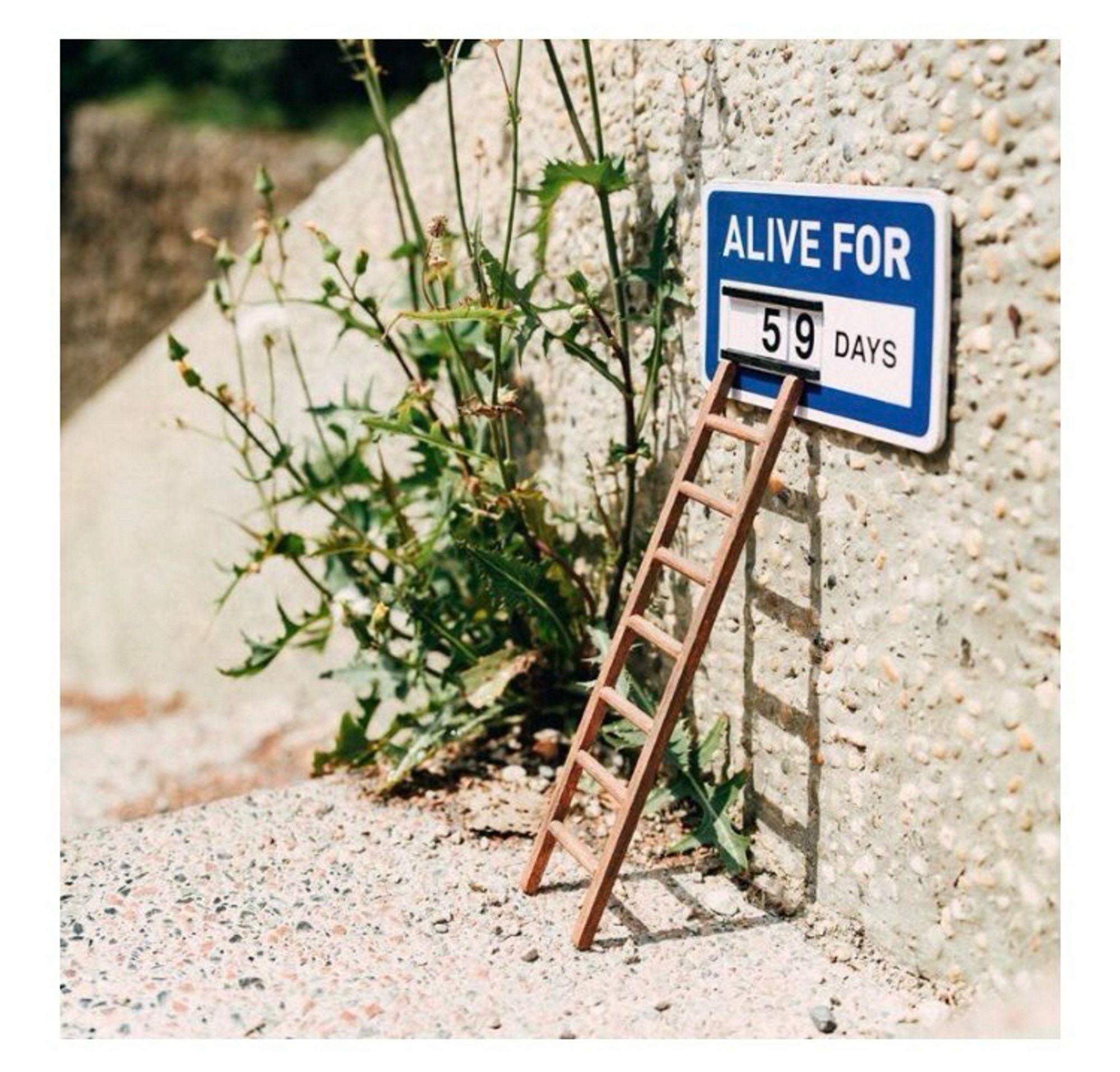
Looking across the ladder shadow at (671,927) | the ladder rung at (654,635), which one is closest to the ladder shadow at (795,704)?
the ladder shadow at (671,927)

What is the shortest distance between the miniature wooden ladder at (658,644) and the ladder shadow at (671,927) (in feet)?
0.25

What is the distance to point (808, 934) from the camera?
324 centimetres

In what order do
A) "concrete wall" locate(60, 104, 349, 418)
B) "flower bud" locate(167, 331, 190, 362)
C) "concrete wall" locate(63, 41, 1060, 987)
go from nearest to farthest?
"concrete wall" locate(63, 41, 1060, 987)
"flower bud" locate(167, 331, 190, 362)
"concrete wall" locate(60, 104, 349, 418)

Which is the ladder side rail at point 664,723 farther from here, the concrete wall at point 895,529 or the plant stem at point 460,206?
the plant stem at point 460,206

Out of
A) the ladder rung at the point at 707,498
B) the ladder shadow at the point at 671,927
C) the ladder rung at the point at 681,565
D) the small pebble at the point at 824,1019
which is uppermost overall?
the ladder rung at the point at 707,498

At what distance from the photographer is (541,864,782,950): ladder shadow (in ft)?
10.8

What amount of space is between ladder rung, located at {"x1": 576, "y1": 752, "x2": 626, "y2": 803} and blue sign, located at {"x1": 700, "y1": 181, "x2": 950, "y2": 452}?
0.99 meters

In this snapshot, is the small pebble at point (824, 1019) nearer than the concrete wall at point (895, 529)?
No

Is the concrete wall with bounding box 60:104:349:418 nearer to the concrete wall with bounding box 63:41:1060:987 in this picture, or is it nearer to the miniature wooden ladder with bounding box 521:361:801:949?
the concrete wall with bounding box 63:41:1060:987

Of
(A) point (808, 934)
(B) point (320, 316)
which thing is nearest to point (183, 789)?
(B) point (320, 316)

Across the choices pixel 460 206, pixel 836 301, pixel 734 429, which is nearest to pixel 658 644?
pixel 734 429

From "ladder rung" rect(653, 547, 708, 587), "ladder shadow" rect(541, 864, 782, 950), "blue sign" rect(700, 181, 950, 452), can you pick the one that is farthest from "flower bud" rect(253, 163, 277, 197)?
"ladder shadow" rect(541, 864, 782, 950)

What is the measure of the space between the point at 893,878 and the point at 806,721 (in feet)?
1.41

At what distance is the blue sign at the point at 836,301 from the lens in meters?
2.72
